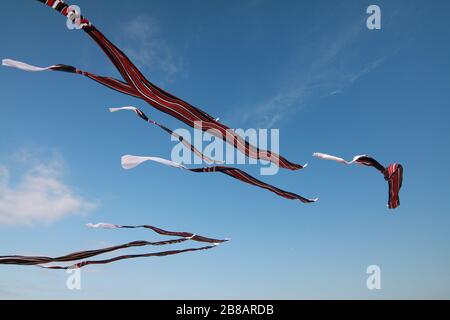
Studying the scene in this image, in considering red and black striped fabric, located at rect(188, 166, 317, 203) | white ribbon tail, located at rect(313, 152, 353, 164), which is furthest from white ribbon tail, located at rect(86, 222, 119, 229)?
white ribbon tail, located at rect(313, 152, 353, 164)

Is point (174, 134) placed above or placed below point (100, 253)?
above

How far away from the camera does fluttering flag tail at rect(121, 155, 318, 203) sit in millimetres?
9555

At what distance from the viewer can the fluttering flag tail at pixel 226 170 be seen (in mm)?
9555

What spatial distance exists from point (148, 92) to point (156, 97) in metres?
0.28

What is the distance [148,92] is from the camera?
963 centimetres

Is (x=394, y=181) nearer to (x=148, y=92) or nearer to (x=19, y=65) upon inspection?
(x=148, y=92)

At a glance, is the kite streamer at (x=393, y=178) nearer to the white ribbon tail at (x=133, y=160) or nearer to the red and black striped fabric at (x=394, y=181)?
the red and black striped fabric at (x=394, y=181)

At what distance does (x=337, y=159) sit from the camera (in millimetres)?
10477

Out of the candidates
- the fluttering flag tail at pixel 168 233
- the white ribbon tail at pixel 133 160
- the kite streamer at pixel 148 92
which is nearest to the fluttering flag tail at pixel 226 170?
the white ribbon tail at pixel 133 160

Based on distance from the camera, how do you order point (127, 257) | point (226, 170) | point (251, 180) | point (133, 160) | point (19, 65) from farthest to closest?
point (251, 180) → point (226, 170) → point (127, 257) → point (133, 160) → point (19, 65)

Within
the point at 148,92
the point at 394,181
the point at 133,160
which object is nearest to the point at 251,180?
the point at 133,160
